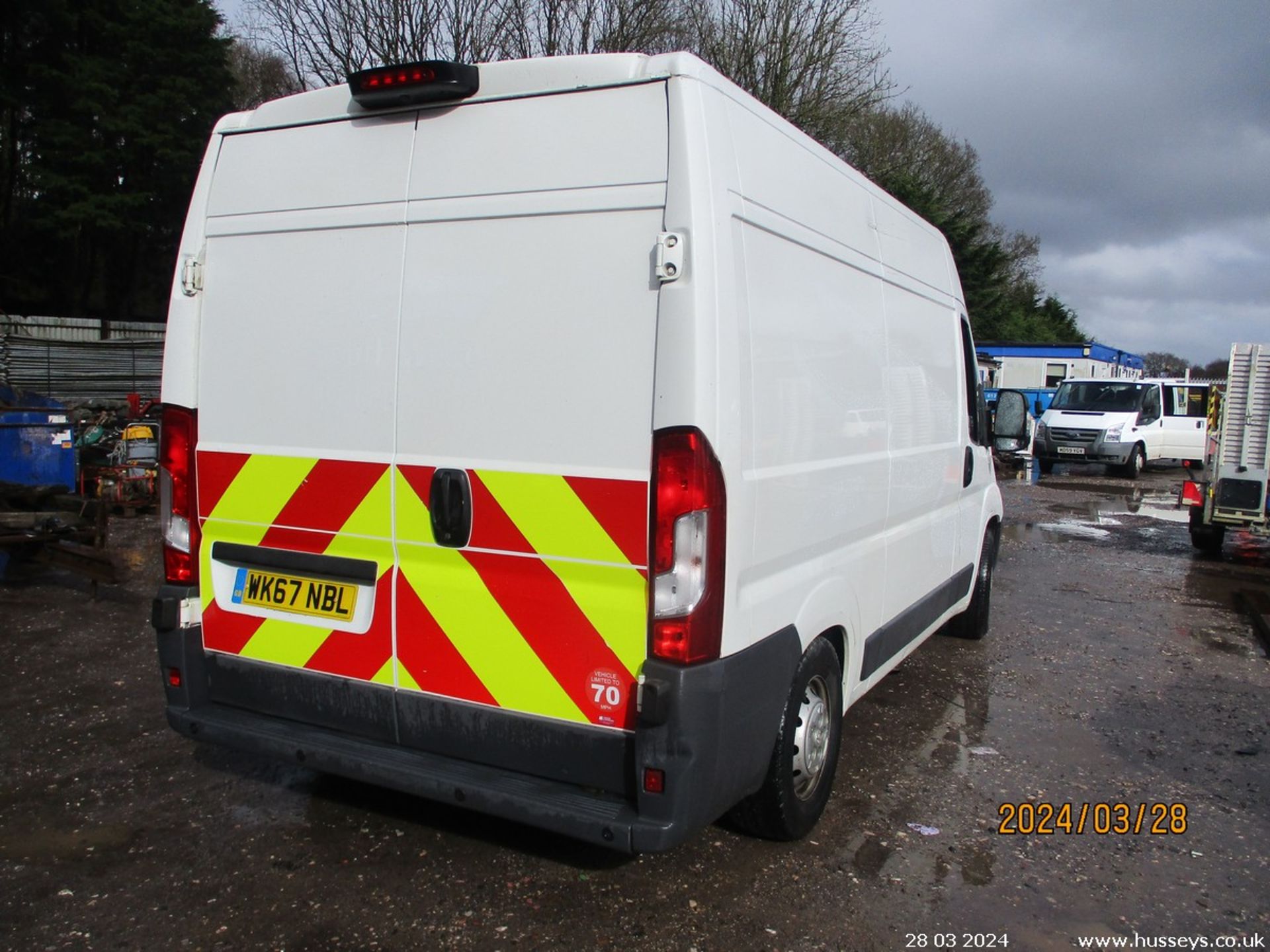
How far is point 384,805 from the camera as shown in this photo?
403cm

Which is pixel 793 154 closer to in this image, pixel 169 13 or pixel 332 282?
pixel 332 282

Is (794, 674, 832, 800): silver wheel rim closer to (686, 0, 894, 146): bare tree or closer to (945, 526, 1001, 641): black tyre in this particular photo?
(945, 526, 1001, 641): black tyre

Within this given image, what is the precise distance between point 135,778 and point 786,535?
3011mm

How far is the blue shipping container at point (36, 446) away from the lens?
9.34 m

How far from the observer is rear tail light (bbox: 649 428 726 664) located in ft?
9.30

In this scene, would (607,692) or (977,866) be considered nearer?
(607,692)

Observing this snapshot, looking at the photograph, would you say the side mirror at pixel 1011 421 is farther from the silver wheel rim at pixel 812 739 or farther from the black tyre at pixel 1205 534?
the black tyre at pixel 1205 534

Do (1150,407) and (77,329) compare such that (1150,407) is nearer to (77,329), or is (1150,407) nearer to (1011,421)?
(1011,421)

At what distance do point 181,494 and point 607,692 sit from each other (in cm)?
182

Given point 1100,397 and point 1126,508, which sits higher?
point 1100,397

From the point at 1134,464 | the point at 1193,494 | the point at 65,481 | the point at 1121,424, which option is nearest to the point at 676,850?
the point at 65,481

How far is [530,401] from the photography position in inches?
120

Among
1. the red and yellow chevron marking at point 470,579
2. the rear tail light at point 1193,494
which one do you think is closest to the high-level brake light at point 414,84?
the red and yellow chevron marking at point 470,579

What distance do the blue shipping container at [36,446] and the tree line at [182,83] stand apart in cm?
1065
